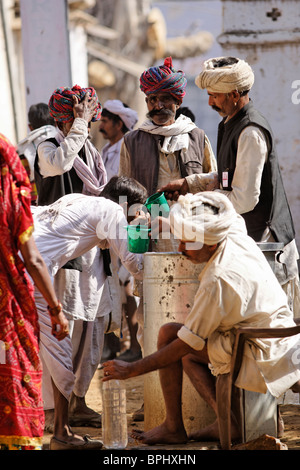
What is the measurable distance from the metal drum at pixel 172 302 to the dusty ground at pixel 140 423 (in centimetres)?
32

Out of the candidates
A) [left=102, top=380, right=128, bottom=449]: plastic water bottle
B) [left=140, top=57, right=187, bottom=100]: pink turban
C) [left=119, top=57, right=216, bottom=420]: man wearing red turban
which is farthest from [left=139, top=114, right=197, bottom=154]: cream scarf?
[left=102, top=380, right=128, bottom=449]: plastic water bottle

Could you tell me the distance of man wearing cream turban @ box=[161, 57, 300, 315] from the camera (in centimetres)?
499

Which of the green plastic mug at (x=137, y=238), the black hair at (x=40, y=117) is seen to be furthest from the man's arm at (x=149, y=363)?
the black hair at (x=40, y=117)

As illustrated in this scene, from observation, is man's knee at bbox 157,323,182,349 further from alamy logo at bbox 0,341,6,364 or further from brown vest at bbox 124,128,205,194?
brown vest at bbox 124,128,205,194

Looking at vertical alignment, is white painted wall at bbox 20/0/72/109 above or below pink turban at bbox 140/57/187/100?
below

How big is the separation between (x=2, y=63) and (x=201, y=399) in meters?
10.7

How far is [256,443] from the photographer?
13.4 ft

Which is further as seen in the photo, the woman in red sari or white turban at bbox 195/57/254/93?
white turban at bbox 195/57/254/93

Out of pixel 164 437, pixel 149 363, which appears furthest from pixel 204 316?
pixel 164 437

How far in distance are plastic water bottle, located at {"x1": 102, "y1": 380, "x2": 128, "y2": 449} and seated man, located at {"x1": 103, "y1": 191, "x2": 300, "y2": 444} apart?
75 cm

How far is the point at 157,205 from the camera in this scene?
5328 millimetres

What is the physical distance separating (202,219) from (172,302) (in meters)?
0.82
